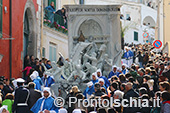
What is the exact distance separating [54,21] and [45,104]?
17.8 meters

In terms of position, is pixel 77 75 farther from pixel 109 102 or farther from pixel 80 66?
pixel 109 102

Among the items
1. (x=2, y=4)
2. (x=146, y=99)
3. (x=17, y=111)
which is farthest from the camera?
(x=2, y=4)

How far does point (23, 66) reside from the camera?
25672 millimetres

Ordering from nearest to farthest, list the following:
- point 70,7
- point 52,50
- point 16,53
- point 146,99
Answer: point 146,99 → point 16,53 → point 70,7 → point 52,50

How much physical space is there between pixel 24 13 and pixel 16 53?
8.09 ft

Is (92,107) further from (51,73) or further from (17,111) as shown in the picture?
(51,73)

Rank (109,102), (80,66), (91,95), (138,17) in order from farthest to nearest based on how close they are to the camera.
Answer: (138,17) → (80,66) → (91,95) → (109,102)

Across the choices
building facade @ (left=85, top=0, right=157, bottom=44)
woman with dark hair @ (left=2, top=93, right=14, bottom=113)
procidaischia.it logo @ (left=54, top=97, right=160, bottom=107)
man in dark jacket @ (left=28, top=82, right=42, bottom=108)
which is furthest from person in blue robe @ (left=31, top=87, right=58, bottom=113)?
building facade @ (left=85, top=0, right=157, bottom=44)

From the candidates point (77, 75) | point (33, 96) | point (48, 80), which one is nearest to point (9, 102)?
point (33, 96)

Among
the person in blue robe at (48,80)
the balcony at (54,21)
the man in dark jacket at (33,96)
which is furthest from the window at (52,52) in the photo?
the man in dark jacket at (33,96)

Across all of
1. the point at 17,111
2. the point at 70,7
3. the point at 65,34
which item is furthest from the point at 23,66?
the point at 17,111

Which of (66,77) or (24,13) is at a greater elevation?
(24,13)

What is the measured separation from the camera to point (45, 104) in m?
14.2

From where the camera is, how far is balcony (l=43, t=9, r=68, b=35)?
3058 cm
